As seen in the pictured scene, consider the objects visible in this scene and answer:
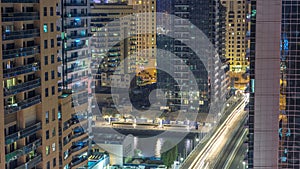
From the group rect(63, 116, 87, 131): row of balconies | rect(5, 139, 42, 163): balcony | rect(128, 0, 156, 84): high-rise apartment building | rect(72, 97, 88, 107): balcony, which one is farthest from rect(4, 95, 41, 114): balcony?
rect(128, 0, 156, 84): high-rise apartment building

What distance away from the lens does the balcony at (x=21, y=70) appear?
26.0ft

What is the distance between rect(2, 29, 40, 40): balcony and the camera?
7915mm

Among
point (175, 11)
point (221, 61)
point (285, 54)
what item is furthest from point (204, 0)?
point (285, 54)

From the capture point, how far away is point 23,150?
27.3ft

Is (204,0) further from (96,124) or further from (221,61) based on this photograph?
(96,124)

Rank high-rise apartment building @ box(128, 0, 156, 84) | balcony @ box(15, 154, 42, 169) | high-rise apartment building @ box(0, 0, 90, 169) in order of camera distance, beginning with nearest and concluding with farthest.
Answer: high-rise apartment building @ box(0, 0, 90, 169) → balcony @ box(15, 154, 42, 169) → high-rise apartment building @ box(128, 0, 156, 84)

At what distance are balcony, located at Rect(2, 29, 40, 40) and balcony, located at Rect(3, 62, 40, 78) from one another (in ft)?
1.31

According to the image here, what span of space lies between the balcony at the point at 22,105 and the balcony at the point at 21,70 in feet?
1.28

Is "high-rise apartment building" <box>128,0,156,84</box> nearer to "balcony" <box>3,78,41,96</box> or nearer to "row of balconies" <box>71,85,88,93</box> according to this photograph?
"row of balconies" <box>71,85,88,93</box>

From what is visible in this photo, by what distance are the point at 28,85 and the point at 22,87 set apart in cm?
16

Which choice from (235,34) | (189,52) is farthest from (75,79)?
Answer: (235,34)

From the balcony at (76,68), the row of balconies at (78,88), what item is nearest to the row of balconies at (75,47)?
the balcony at (76,68)

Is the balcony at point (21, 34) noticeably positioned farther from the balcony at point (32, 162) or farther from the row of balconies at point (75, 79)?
the row of balconies at point (75, 79)

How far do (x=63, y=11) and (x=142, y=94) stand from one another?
13.4 metres
